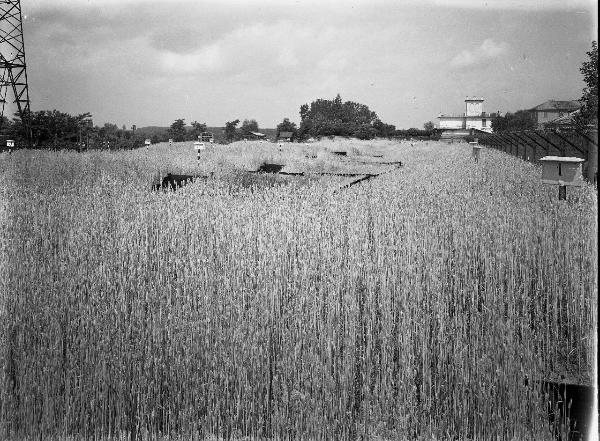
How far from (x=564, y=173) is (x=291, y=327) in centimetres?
520

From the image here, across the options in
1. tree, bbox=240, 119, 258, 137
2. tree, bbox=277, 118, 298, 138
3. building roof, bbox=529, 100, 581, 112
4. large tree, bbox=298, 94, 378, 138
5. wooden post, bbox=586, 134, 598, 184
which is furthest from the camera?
tree, bbox=240, 119, 258, 137

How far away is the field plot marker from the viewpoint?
796 cm

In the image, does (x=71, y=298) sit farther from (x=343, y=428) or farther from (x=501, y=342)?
(x=501, y=342)

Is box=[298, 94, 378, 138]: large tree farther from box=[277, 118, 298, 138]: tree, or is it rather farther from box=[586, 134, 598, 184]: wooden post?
box=[586, 134, 598, 184]: wooden post

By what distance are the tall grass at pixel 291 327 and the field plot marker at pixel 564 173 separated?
314 millimetres

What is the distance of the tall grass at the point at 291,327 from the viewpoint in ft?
12.2

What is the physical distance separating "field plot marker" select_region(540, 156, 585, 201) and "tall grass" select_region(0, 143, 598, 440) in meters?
0.31

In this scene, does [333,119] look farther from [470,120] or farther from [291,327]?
[291,327]

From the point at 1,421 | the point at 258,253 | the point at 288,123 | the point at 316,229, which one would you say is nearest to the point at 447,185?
the point at 316,229

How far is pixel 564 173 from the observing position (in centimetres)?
807

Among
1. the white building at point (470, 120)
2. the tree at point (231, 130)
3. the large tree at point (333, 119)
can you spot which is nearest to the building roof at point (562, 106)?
the white building at point (470, 120)

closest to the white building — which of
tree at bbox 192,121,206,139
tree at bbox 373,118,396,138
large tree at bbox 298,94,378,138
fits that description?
tree at bbox 373,118,396,138

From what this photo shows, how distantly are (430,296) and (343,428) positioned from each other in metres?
2.24

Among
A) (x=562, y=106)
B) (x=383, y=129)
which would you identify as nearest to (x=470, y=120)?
(x=562, y=106)
